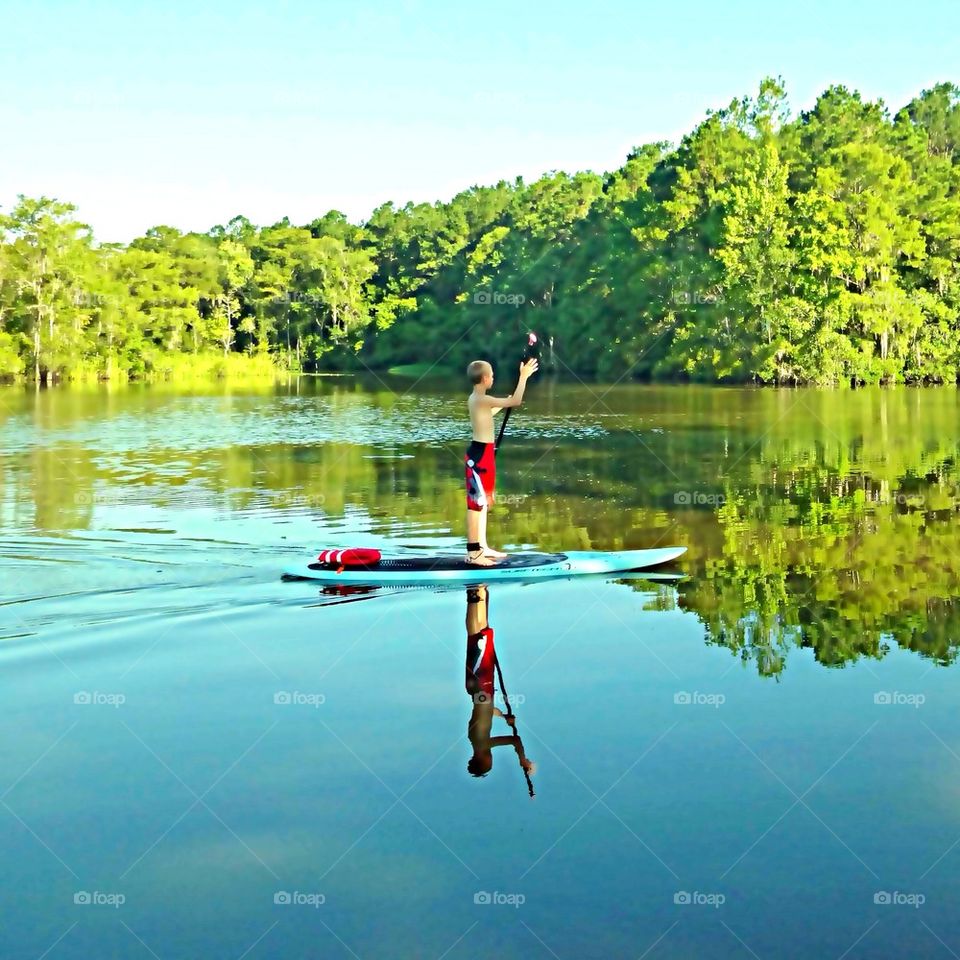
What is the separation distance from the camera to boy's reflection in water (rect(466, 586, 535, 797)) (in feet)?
25.9

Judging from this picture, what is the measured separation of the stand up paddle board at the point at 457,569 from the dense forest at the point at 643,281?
56610mm

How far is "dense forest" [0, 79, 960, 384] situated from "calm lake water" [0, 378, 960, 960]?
53.4m

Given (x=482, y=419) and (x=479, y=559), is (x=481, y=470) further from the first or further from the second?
(x=479, y=559)

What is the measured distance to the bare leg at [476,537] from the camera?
1355 cm

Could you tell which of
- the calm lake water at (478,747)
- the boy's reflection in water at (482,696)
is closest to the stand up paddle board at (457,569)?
the calm lake water at (478,747)

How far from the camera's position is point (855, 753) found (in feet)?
26.1

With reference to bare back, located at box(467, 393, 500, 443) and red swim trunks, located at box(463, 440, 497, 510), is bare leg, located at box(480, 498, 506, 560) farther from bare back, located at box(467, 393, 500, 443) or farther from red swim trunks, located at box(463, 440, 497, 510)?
bare back, located at box(467, 393, 500, 443)

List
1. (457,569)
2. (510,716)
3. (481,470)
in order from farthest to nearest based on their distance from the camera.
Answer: (457,569)
(481,470)
(510,716)

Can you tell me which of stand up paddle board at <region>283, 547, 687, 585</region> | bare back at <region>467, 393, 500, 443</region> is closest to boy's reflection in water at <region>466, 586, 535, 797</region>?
stand up paddle board at <region>283, 547, 687, 585</region>

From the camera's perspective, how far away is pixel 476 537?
13.7 metres

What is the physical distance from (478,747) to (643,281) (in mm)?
76725

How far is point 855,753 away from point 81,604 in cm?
799

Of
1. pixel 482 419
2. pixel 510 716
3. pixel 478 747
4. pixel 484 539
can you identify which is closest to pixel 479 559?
pixel 484 539

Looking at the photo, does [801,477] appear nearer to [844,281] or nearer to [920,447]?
[920,447]
